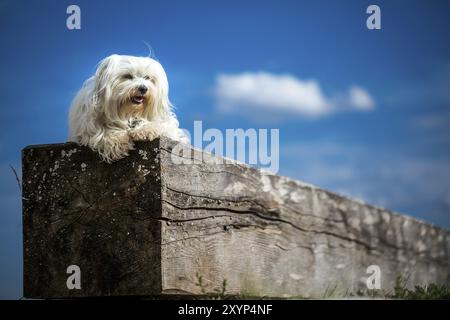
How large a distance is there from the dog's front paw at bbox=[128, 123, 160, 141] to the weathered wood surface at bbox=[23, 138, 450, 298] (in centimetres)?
8

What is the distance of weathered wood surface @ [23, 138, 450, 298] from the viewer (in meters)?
3.86

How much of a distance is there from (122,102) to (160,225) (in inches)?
45.8

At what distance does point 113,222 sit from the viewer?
3980mm

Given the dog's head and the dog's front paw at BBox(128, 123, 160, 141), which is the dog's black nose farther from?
the dog's front paw at BBox(128, 123, 160, 141)

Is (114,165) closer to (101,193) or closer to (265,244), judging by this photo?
(101,193)

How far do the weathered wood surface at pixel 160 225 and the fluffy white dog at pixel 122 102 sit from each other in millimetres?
280

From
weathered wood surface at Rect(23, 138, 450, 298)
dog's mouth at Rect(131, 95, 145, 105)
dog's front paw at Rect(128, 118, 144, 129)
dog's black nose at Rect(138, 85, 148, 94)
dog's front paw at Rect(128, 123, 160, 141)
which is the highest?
dog's black nose at Rect(138, 85, 148, 94)

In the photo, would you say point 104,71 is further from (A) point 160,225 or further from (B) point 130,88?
(A) point 160,225

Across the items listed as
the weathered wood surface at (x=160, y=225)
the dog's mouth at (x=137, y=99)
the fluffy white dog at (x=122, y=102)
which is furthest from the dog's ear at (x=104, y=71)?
the weathered wood surface at (x=160, y=225)

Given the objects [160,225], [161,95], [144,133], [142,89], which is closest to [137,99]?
[142,89]

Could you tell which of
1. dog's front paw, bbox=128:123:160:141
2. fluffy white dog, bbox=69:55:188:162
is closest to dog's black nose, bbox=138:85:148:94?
fluffy white dog, bbox=69:55:188:162

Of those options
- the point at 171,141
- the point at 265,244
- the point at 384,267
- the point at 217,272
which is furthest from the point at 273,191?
the point at 384,267
